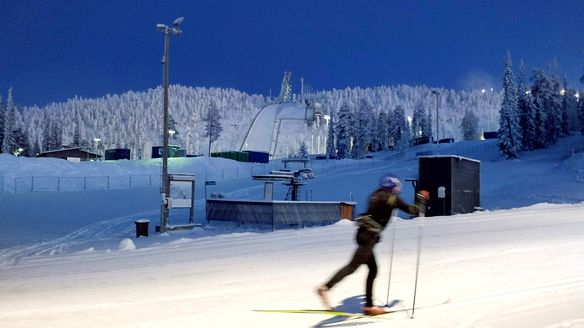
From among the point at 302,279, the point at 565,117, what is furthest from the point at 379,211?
the point at 565,117

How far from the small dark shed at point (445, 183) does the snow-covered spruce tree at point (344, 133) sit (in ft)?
255

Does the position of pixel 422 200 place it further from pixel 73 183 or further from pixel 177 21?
pixel 73 183

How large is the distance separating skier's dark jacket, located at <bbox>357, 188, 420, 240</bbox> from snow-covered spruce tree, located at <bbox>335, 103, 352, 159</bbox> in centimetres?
9855

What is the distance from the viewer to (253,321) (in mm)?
6188

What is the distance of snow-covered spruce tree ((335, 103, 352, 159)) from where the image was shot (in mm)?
104750

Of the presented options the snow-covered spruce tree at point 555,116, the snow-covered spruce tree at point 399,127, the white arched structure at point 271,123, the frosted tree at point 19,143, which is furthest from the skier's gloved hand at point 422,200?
the white arched structure at point 271,123

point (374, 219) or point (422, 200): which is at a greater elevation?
point (422, 200)

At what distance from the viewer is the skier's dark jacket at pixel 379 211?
591cm

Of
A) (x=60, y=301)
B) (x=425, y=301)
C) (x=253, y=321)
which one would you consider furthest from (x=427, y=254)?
(x=60, y=301)

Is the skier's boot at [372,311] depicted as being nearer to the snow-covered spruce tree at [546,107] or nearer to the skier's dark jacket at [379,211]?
the skier's dark jacket at [379,211]

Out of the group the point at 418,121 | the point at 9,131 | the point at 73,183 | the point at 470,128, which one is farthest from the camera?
the point at 470,128

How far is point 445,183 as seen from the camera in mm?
25344

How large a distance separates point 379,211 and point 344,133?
100021mm

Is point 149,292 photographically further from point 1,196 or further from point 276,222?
point 1,196
